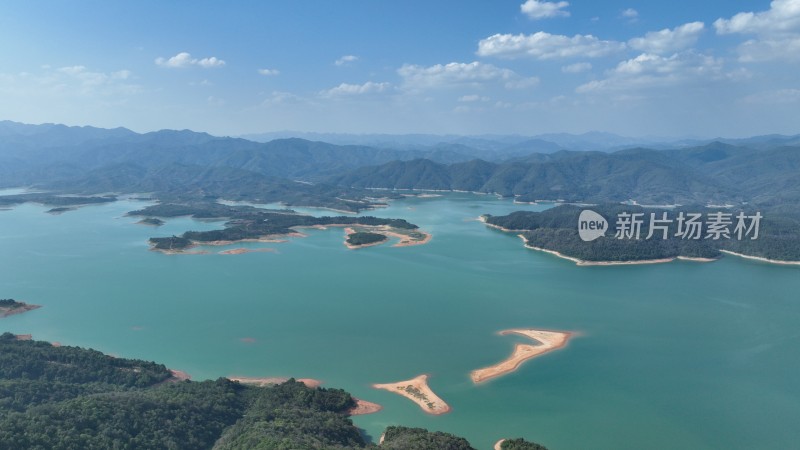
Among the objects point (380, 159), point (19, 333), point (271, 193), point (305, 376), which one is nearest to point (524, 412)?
point (305, 376)

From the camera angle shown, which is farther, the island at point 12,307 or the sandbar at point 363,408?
the island at point 12,307

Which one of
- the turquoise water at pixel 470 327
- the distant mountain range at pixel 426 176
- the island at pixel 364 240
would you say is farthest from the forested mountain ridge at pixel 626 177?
the turquoise water at pixel 470 327

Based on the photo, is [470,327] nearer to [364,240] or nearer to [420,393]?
[420,393]

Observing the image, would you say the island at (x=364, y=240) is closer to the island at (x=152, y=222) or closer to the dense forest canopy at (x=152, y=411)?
the island at (x=152, y=222)

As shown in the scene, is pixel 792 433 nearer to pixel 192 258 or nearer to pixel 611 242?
pixel 611 242

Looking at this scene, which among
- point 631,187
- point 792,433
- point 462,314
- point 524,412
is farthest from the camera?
point 631,187

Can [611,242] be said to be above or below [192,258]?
above
